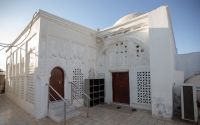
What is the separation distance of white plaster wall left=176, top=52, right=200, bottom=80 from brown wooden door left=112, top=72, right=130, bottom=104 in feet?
20.4

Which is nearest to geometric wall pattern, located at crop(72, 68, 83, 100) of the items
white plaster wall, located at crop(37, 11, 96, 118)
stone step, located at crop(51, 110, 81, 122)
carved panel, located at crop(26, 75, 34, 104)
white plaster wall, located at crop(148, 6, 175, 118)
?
white plaster wall, located at crop(37, 11, 96, 118)

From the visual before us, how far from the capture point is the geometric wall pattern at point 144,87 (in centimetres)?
580

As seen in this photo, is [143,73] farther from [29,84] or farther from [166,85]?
[29,84]

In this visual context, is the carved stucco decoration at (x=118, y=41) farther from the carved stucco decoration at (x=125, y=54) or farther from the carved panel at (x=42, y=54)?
the carved panel at (x=42, y=54)

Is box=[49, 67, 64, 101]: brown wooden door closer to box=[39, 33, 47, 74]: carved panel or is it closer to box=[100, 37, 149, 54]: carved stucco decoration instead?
box=[39, 33, 47, 74]: carved panel

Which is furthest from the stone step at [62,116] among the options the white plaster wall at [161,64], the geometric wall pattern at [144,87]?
the white plaster wall at [161,64]

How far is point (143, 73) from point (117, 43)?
261 cm

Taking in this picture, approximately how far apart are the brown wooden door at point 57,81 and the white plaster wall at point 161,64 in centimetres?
478

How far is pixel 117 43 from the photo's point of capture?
7.27 m

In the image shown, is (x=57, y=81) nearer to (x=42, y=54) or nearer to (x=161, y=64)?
(x=42, y=54)

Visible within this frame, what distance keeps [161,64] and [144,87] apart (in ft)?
5.79

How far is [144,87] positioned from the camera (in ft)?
19.5

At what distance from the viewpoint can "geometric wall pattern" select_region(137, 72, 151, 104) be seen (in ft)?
19.0

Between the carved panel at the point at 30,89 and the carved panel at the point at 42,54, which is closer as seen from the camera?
the carved panel at the point at 42,54
